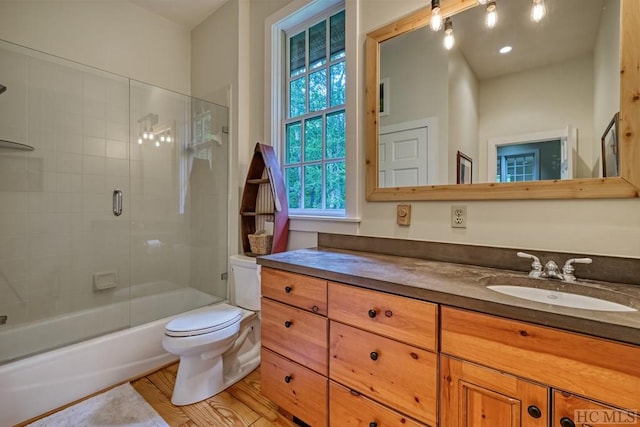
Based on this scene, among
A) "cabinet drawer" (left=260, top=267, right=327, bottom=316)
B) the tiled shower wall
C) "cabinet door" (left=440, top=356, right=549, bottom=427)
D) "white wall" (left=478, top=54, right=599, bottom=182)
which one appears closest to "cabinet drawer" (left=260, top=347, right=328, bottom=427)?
"cabinet drawer" (left=260, top=267, right=327, bottom=316)

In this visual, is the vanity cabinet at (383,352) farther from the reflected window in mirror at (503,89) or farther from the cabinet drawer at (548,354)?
the reflected window in mirror at (503,89)

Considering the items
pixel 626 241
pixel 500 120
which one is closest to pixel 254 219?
pixel 500 120

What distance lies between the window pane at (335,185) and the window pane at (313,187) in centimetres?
7

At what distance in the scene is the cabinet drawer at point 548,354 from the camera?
67 cm

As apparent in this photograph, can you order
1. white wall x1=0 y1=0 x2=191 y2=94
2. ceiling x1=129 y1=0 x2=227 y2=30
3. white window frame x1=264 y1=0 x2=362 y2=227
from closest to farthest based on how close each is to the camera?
white window frame x1=264 y1=0 x2=362 y2=227 < white wall x1=0 y1=0 x2=191 y2=94 < ceiling x1=129 y1=0 x2=227 y2=30

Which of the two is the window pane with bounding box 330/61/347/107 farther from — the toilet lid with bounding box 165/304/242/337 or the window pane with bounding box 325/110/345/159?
the toilet lid with bounding box 165/304/242/337

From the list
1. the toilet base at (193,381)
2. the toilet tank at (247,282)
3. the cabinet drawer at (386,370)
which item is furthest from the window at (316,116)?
the toilet base at (193,381)

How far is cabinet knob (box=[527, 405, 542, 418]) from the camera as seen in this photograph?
2.50 feet

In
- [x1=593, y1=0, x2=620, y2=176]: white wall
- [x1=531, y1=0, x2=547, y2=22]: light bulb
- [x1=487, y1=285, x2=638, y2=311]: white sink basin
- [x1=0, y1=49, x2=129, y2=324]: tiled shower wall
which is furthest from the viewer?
[x1=0, y1=49, x2=129, y2=324]: tiled shower wall

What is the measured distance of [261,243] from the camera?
2066 millimetres

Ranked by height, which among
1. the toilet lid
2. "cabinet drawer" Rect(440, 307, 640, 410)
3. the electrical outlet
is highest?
the electrical outlet

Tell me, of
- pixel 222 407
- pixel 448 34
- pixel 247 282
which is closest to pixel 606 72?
pixel 448 34

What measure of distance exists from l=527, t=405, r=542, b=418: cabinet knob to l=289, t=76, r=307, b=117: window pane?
2008 millimetres

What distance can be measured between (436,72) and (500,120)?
42cm
